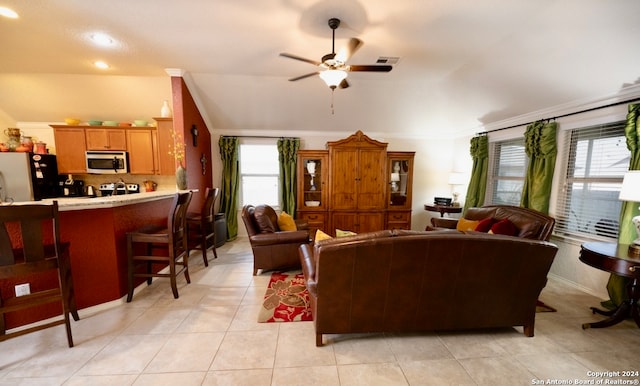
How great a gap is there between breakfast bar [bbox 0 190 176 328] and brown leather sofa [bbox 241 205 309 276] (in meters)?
1.24

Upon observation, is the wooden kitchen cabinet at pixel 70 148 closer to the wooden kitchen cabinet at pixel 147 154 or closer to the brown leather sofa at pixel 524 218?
the wooden kitchen cabinet at pixel 147 154

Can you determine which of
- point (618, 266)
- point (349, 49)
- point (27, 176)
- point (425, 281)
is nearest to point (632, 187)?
point (618, 266)

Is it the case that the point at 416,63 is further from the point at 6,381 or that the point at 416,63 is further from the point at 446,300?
the point at 6,381

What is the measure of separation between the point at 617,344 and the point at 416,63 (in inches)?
138

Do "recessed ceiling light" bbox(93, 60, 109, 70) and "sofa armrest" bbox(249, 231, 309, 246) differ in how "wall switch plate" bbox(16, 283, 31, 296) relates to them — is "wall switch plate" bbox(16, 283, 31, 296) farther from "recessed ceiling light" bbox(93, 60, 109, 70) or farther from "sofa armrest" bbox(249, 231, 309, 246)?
"recessed ceiling light" bbox(93, 60, 109, 70)

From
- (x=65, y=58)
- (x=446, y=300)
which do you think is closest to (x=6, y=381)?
(x=446, y=300)

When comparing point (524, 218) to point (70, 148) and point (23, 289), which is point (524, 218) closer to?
point (23, 289)

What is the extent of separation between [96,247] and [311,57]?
3.20 meters

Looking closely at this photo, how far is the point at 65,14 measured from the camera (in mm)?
2326

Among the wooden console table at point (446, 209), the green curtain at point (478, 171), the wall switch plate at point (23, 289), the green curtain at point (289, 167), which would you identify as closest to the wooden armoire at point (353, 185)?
the green curtain at point (289, 167)

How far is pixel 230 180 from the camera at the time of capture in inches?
193

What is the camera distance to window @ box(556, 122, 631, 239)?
2645mm

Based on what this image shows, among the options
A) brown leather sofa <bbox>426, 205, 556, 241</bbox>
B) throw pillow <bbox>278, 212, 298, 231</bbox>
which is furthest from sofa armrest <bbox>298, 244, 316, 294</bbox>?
brown leather sofa <bbox>426, 205, 556, 241</bbox>

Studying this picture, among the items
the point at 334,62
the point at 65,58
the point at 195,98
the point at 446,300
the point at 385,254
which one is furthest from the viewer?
the point at 195,98
